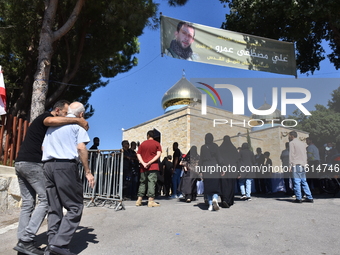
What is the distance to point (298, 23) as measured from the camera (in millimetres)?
9531

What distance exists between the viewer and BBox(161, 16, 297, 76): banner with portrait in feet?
27.2

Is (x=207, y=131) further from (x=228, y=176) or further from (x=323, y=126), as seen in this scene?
(x=323, y=126)

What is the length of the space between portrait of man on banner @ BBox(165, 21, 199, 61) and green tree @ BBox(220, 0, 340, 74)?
6.86 ft

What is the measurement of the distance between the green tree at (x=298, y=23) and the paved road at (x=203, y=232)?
A: 203 inches

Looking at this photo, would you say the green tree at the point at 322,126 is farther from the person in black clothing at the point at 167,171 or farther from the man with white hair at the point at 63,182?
the man with white hair at the point at 63,182

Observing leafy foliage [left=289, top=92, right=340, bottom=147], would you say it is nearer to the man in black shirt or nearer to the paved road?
the paved road

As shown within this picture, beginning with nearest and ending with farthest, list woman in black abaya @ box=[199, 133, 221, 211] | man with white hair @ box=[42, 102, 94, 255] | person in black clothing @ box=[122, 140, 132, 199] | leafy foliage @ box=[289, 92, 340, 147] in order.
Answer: man with white hair @ box=[42, 102, 94, 255] → woman in black abaya @ box=[199, 133, 221, 211] → person in black clothing @ box=[122, 140, 132, 199] → leafy foliage @ box=[289, 92, 340, 147]

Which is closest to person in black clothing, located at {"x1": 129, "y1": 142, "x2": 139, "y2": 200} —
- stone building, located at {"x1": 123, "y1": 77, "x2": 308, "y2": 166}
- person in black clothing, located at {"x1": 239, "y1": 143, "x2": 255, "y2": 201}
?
person in black clothing, located at {"x1": 239, "y1": 143, "x2": 255, "y2": 201}

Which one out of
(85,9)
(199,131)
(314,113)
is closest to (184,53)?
(85,9)

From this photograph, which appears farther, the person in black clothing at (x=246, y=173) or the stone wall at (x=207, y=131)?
the stone wall at (x=207, y=131)

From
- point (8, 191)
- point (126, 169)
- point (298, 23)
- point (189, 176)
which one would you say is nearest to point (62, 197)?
point (8, 191)

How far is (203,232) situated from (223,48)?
585cm

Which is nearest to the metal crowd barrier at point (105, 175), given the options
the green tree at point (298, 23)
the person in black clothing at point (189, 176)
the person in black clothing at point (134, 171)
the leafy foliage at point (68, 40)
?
the person in black clothing at point (134, 171)

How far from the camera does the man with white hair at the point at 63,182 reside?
3152 mm
